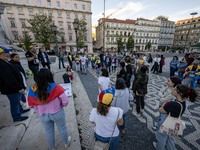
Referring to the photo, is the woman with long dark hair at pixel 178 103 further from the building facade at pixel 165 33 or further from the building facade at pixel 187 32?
the building facade at pixel 187 32

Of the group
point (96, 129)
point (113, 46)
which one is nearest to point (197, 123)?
point (96, 129)

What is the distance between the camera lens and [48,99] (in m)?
1.47

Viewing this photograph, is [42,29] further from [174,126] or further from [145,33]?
[145,33]

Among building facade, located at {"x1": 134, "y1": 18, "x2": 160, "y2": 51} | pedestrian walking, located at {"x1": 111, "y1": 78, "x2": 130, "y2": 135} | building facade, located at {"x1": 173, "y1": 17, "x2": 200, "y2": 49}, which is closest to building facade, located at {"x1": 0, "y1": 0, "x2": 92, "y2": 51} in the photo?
building facade, located at {"x1": 134, "y1": 18, "x2": 160, "y2": 51}

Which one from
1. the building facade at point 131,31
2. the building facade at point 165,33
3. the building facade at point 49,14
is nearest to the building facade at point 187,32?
the building facade at point 165,33

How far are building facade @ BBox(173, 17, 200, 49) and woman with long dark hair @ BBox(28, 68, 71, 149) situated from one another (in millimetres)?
65860

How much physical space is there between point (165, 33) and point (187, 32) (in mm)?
12098

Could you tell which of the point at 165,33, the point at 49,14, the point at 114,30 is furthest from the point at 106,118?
the point at 165,33

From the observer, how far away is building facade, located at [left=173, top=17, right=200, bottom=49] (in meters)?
50.2

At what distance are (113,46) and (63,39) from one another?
2350 cm

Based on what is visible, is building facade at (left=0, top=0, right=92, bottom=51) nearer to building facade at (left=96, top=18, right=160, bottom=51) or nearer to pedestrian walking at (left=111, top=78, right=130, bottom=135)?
building facade at (left=96, top=18, right=160, bottom=51)

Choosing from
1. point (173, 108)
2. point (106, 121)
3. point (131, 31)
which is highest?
point (131, 31)

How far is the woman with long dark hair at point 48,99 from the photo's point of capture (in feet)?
4.55

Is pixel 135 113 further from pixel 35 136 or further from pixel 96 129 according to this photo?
pixel 35 136
